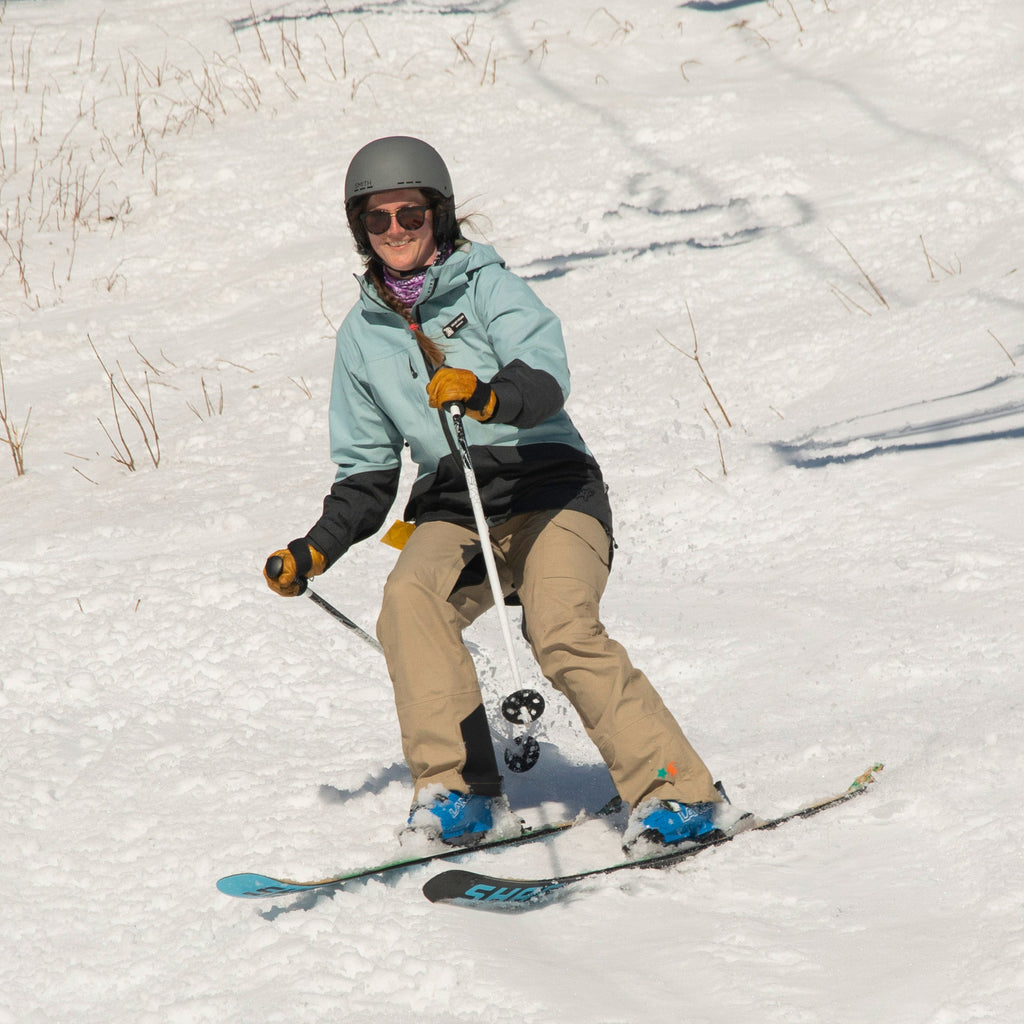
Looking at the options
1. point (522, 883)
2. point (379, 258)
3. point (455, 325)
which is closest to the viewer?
point (522, 883)

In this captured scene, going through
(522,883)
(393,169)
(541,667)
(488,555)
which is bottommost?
(522,883)

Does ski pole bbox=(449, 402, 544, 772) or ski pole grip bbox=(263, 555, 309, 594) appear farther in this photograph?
ski pole grip bbox=(263, 555, 309, 594)

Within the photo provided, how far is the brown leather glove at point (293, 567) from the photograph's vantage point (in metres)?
2.94

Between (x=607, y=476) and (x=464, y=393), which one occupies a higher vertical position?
(x=464, y=393)

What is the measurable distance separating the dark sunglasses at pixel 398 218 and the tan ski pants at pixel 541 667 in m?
0.85

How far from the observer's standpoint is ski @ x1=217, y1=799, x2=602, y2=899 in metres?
2.60

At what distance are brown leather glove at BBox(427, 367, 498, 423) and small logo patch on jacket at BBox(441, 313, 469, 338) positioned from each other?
15.8 inches

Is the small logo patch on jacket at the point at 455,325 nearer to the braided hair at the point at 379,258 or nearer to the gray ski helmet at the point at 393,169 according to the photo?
the braided hair at the point at 379,258

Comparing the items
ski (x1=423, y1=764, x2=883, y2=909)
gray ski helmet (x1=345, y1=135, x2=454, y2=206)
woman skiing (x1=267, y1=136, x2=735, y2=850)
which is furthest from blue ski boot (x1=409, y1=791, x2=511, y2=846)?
gray ski helmet (x1=345, y1=135, x2=454, y2=206)

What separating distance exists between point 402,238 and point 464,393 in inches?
27.6

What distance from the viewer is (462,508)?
311 centimetres

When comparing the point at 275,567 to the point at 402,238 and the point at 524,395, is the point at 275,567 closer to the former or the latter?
the point at 524,395

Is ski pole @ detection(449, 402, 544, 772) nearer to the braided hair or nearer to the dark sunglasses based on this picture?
the braided hair

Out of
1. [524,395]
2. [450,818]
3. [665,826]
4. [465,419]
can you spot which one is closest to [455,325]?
[465,419]
